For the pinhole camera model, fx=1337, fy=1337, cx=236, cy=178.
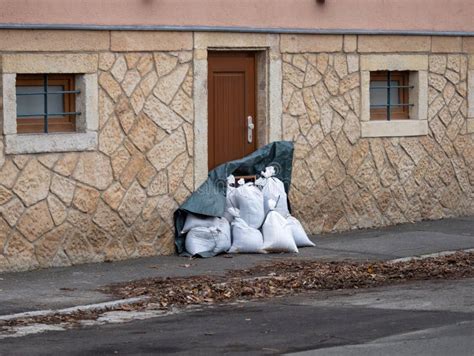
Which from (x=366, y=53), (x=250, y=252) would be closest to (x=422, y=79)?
(x=366, y=53)

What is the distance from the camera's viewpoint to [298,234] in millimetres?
15570

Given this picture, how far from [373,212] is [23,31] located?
18.8 ft

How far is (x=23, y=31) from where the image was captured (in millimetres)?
13484

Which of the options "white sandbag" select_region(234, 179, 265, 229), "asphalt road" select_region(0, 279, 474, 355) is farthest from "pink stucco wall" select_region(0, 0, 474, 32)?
"asphalt road" select_region(0, 279, 474, 355)

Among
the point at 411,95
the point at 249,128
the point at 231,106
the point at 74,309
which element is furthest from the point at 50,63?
the point at 411,95

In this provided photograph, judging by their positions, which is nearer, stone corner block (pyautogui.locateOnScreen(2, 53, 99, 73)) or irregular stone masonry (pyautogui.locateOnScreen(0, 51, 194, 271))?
stone corner block (pyautogui.locateOnScreen(2, 53, 99, 73))

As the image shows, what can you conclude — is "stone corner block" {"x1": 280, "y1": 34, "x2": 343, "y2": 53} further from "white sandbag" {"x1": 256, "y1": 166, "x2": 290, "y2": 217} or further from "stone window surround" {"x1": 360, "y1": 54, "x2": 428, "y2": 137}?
"white sandbag" {"x1": 256, "y1": 166, "x2": 290, "y2": 217}

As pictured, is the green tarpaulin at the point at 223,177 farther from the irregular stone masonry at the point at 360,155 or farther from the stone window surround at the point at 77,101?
the stone window surround at the point at 77,101

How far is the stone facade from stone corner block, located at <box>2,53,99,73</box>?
0.26ft

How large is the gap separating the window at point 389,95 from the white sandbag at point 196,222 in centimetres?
333

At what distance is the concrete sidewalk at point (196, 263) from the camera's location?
12258 mm

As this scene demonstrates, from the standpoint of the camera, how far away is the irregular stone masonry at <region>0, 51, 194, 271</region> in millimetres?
13570

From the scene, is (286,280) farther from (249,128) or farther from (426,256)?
(249,128)

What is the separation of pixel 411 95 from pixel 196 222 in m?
4.34
